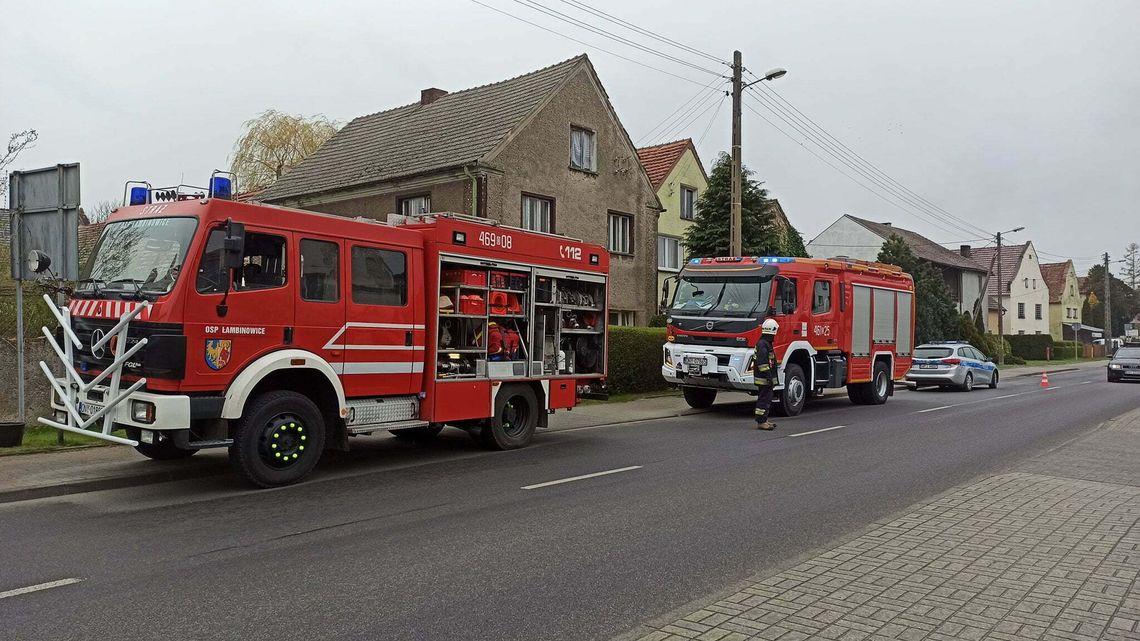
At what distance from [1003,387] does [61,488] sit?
28567 millimetres

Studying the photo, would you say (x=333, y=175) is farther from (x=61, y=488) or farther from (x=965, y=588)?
(x=965, y=588)

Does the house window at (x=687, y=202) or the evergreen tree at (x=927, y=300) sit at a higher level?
the house window at (x=687, y=202)

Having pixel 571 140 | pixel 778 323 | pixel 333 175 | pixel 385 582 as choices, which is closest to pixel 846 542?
pixel 385 582

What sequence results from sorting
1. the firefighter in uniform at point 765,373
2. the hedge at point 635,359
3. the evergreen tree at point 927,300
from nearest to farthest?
the firefighter in uniform at point 765,373 → the hedge at point 635,359 → the evergreen tree at point 927,300

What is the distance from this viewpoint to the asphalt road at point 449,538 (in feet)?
15.2

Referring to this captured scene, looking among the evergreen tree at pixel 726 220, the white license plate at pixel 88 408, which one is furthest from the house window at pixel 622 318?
the white license plate at pixel 88 408

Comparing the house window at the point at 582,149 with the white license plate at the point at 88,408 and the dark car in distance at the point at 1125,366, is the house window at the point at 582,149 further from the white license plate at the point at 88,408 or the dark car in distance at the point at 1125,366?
the dark car in distance at the point at 1125,366

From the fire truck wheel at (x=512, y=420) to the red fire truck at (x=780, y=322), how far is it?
5300mm

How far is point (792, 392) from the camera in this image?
16.6 meters

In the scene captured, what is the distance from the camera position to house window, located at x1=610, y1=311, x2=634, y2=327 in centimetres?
2670

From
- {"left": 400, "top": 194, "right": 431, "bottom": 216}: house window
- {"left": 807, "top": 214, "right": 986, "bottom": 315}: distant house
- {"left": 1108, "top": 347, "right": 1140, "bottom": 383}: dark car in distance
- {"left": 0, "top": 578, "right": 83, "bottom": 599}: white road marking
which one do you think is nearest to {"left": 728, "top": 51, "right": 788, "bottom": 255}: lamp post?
{"left": 400, "top": 194, "right": 431, "bottom": 216}: house window

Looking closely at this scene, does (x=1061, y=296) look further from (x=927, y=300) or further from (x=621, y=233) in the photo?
(x=621, y=233)

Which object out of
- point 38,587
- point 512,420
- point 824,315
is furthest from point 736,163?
point 38,587

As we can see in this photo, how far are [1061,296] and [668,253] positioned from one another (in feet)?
219
